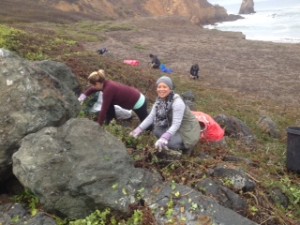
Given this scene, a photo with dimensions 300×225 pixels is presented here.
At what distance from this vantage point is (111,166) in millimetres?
5430

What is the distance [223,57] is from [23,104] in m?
28.4

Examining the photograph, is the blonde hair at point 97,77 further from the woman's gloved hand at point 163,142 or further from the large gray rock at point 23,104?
the woman's gloved hand at point 163,142

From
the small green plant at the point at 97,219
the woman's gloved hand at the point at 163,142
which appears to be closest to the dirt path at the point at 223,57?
the woman's gloved hand at the point at 163,142

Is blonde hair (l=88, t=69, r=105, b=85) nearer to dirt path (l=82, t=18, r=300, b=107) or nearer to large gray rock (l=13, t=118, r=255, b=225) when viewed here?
large gray rock (l=13, t=118, r=255, b=225)

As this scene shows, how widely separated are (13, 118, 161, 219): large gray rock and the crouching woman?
104 cm

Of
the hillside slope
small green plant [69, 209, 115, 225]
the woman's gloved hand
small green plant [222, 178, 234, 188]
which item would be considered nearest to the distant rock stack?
the hillside slope

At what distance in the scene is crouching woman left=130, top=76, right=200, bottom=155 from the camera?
21.6 feet

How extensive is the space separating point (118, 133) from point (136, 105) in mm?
1403

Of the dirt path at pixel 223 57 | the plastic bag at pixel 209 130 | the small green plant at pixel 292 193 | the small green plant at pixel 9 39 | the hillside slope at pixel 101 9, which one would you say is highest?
the small green plant at pixel 9 39

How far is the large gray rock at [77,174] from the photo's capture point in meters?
5.23

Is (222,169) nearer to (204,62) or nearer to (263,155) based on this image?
(263,155)

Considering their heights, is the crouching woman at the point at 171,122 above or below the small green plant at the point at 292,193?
above

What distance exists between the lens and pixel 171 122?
6918mm

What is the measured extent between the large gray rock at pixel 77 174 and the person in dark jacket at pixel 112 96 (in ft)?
6.95
